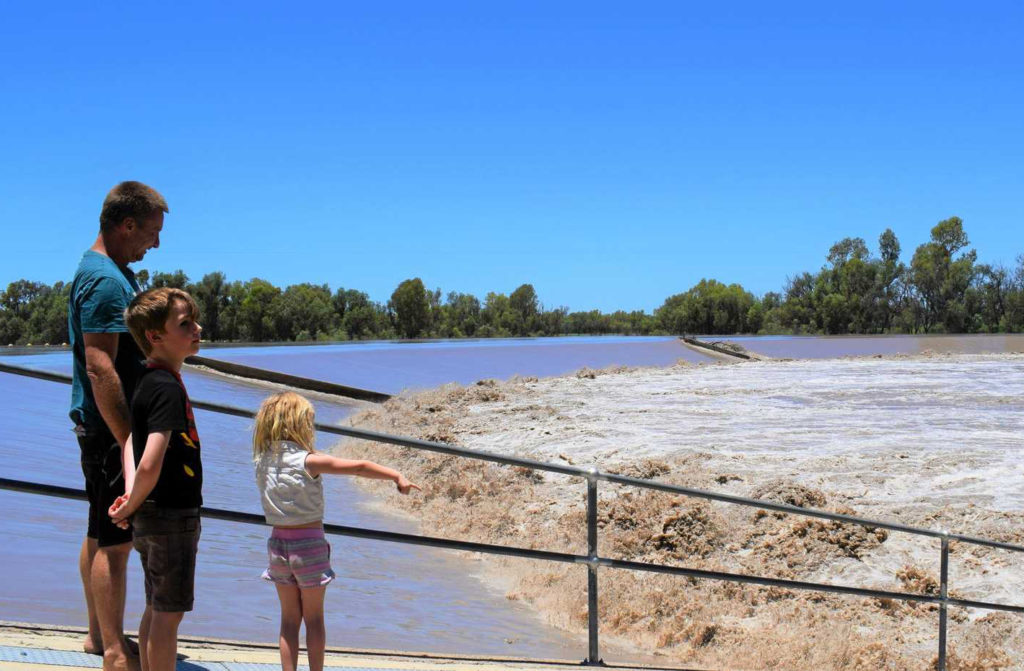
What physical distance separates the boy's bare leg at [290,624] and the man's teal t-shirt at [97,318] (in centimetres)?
84

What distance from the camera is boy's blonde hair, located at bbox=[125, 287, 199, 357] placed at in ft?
9.94

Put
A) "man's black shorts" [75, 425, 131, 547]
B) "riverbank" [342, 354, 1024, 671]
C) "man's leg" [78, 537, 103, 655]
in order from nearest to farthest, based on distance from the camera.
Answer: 1. "man's black shorts" [75, 425, 131, 547]
2. "man's leg" [78, 537, 103, 655]
3. "riverbank" [342, 354, 1024, 671]

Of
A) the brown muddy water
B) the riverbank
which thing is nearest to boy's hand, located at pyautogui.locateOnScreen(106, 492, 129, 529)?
the brown muddy water

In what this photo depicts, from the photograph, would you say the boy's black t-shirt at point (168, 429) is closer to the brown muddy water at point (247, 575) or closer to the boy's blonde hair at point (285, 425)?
the boy's blonde hair at point (285, 425)

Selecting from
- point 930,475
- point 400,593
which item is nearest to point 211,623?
point 400,593

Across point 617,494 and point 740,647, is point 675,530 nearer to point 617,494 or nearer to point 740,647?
point 617,494

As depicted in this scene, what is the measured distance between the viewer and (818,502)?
36.7ft

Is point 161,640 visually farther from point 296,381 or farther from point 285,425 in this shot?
point 296,381

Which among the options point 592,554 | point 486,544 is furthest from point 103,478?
point 592,554

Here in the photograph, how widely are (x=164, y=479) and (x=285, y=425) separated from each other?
43 centimetres

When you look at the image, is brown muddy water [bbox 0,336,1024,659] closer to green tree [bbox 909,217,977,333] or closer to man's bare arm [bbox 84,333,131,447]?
man's bare arm [bbox 84,333,131,447]

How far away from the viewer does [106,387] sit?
123 inches

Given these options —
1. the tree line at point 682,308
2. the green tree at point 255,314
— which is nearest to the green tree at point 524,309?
the tree line at point 682,308

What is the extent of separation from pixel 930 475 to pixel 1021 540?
2702mm
